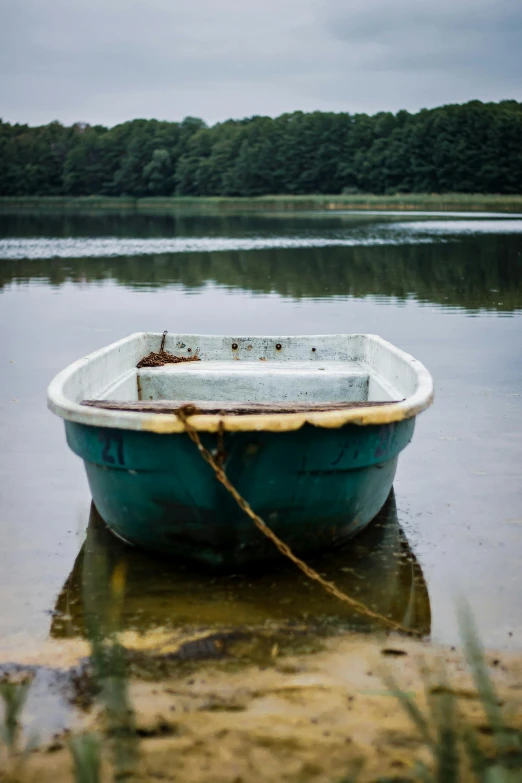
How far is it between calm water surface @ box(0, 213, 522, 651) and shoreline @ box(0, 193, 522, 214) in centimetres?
4687

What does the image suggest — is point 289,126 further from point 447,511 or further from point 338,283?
point 447,511

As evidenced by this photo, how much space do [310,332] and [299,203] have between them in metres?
77.1

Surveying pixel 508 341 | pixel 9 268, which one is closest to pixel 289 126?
pixel 9 268

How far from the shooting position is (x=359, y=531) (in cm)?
486

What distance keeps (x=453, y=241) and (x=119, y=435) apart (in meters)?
30.1

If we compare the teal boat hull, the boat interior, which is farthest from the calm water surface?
the boat interior

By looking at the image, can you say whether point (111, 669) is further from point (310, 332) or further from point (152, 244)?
point (152, 244)

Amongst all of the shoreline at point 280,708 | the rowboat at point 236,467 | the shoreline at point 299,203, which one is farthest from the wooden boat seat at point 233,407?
the shoreline at point 299,203

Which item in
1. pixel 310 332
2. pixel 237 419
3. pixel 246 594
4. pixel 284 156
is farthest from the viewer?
pixel 284 156

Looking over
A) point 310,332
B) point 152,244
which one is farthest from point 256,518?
point 152,244

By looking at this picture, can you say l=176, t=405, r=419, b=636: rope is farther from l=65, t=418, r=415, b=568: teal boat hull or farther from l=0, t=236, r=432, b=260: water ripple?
l=0, t=236, r=432, b=260: water ripple

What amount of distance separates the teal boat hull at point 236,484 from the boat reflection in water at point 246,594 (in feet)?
0.51

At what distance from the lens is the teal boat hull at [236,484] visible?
392cm

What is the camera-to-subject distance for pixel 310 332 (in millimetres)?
13586
